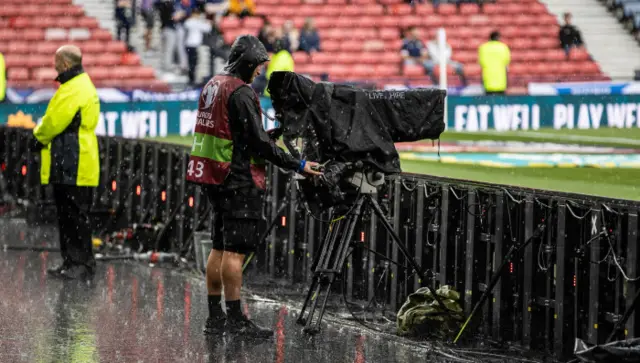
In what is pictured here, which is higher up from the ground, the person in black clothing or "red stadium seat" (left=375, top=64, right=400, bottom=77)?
the person in black clothing

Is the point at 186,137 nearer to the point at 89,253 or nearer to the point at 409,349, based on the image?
the point at 89,253

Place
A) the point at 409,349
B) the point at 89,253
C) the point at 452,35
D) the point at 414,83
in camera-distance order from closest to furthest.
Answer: the point at 409,349
the point at 89,253
the point at 414,83
the point at 452,35

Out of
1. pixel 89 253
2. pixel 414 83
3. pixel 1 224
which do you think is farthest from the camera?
pixel 414 83

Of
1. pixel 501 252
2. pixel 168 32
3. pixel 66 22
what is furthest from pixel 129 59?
pixel 501 252

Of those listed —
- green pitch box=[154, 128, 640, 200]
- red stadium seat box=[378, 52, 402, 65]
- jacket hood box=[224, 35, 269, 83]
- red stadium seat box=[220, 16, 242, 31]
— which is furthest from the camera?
red stadium seat box=[378, 52, 402, 65]

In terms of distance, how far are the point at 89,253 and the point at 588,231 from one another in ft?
16.3

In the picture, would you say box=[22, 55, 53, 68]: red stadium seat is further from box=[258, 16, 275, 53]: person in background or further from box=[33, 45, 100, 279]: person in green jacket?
box=[33, 45, 100, 279]: person in green jacket

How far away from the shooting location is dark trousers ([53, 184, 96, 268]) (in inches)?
441

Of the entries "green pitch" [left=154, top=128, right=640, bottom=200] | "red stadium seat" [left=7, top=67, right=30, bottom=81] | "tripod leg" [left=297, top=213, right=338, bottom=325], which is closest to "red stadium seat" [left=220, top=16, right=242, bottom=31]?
"red stadium seat" [left=7, top=67, right=30, bottom=81]

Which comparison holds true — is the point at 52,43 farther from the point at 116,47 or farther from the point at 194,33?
the point at 194,33

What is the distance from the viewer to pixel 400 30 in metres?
34.8

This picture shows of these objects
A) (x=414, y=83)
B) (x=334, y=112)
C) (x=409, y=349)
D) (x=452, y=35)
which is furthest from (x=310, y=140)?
(x=452, y=35)

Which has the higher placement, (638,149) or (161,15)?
(161,15)

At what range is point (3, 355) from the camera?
25.0 feet
